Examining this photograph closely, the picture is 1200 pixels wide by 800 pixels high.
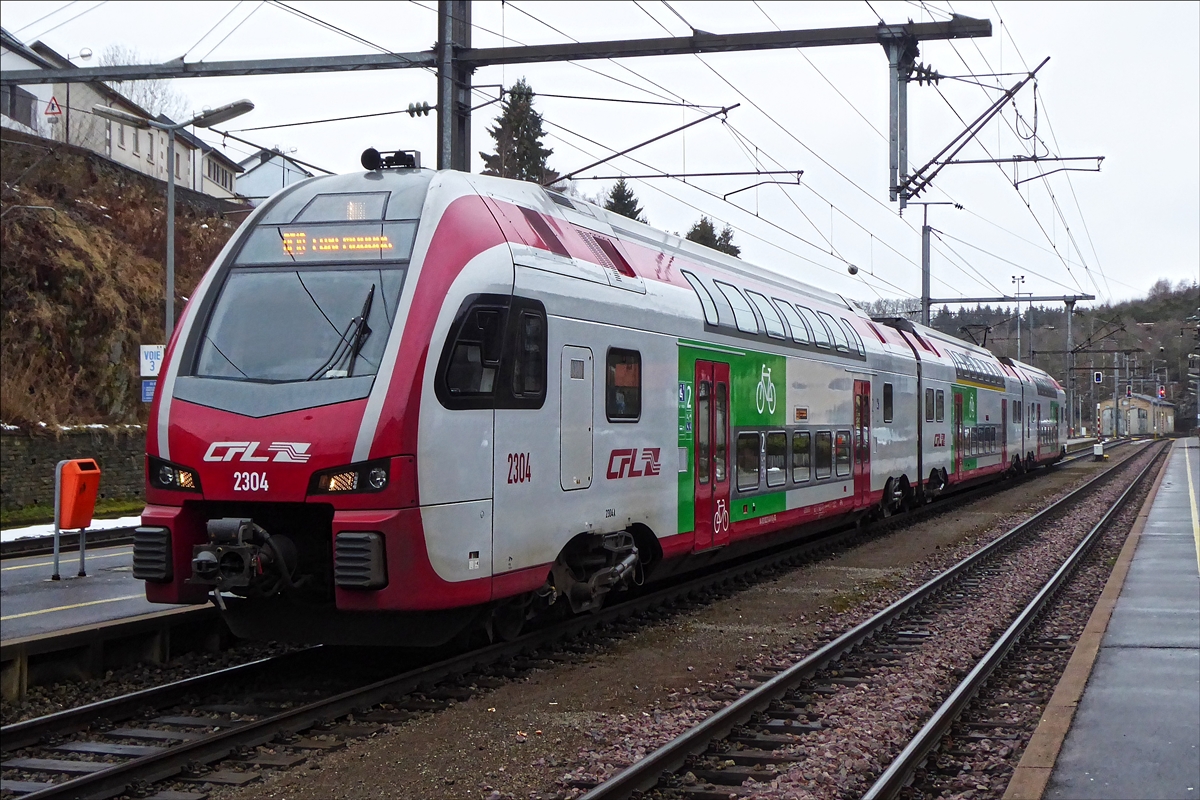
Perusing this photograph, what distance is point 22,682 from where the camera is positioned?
7773mm

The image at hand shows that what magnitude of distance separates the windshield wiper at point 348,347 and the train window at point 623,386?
2.53 m

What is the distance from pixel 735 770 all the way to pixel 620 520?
11.9 ft

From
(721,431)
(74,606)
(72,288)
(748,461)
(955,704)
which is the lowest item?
(955,704)

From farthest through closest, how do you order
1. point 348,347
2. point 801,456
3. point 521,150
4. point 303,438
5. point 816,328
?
point 521,150
point 816,328
point 801,456
point 348,347
point 303,438

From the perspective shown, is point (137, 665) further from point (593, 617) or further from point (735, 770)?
point (735, 770)

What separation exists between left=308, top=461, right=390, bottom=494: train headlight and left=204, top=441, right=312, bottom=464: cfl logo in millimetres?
172

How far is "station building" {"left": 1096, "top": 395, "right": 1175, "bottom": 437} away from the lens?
127 metres

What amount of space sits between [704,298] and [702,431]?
4.76 ft

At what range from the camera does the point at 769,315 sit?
14.4m

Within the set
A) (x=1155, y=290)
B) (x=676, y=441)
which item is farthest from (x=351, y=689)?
(x=1155, y=290)

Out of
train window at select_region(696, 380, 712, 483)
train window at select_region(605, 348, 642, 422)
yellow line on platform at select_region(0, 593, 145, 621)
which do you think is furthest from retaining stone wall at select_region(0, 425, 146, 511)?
train window at select_region(605, 348, 642, 422)

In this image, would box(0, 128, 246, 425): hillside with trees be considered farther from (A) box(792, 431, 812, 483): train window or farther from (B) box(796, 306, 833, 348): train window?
(A) box(792, 431, 812, 483): train window

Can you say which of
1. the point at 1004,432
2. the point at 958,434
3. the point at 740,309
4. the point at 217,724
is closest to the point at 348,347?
the point at 217,724

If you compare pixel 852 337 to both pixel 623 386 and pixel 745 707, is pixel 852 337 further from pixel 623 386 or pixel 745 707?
pixel 745 707
